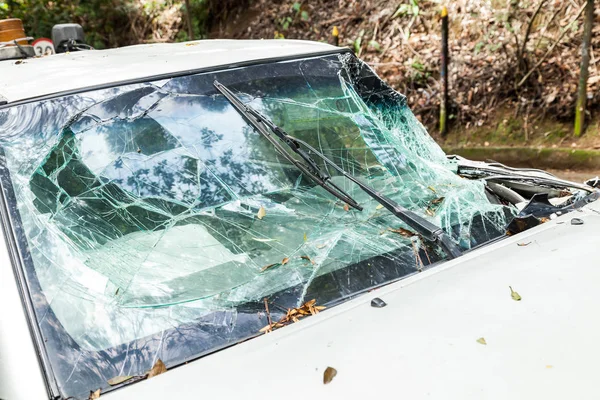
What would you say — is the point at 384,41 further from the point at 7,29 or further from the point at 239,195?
the point at 239,195

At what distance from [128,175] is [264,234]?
52 cm

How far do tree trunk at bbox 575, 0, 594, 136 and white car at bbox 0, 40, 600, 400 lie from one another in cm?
371

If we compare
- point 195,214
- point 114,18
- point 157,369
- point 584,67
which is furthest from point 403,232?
point 114,18

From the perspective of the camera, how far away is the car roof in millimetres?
1918

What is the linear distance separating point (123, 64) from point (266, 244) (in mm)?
1014

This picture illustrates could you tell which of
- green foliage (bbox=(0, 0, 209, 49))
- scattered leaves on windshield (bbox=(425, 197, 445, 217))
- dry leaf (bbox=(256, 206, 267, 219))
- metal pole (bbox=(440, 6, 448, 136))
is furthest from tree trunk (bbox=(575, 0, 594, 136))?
green foliage (bbox=(0, 0, 209, 49))

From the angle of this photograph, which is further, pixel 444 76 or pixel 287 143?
pixel 444 76

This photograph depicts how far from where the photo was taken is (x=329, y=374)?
45.8 inches

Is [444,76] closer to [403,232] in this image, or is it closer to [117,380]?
[403,232]

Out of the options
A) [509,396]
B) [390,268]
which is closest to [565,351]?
[509,396]

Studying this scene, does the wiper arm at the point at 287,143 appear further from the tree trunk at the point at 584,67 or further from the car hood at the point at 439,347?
the tree trunk at the point at 584,67

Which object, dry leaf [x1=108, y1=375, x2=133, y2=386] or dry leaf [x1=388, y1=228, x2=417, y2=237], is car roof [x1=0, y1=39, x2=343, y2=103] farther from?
dry leaf [x1=108, y1=375, x2=133, y2=386]

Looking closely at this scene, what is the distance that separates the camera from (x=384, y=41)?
7.99 metres

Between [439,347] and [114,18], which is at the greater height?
[114,18]
